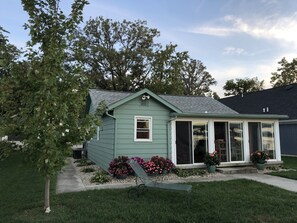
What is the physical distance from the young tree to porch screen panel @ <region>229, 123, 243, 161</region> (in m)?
8.30

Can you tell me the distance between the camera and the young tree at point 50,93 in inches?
185

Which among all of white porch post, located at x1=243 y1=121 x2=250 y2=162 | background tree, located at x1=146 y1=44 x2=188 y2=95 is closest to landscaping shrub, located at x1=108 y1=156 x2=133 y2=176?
white porch post, located at x1=243 y1=121 x2=250 y2=162

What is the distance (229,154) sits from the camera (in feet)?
38.0

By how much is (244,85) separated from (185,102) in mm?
34096

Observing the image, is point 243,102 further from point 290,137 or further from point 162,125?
point 162,125

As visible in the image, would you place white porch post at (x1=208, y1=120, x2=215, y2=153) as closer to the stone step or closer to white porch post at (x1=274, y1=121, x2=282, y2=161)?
the stone step

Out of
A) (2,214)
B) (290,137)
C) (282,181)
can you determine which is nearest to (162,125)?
(282,181)

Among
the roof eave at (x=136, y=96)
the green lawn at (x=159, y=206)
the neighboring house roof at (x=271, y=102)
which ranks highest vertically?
the neighboring house roof at (x=271, y=102)

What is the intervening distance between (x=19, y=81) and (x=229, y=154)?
964 centimetres

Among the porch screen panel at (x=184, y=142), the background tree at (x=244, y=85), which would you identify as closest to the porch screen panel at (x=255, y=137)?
the porch screen panel at (x=184, y=142)

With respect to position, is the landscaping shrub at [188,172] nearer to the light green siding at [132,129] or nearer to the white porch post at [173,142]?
the white porch post at [173,142]

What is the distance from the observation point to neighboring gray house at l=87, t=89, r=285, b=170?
32.3 ft

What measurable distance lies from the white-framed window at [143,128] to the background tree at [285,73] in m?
35.0

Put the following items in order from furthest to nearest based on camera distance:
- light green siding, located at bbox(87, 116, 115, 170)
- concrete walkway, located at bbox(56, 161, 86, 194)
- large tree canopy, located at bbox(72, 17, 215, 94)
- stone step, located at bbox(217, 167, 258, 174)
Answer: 1. large tree canopy, located at bbox(72, 17, 215, 94)
2. stone step, located at bbox(217, 167, 258, 174)
3. light green siding, located at bbox(87, 116, 115, 170)
4. concrete walkway, located at bbox(56, 161, 86, 194)
